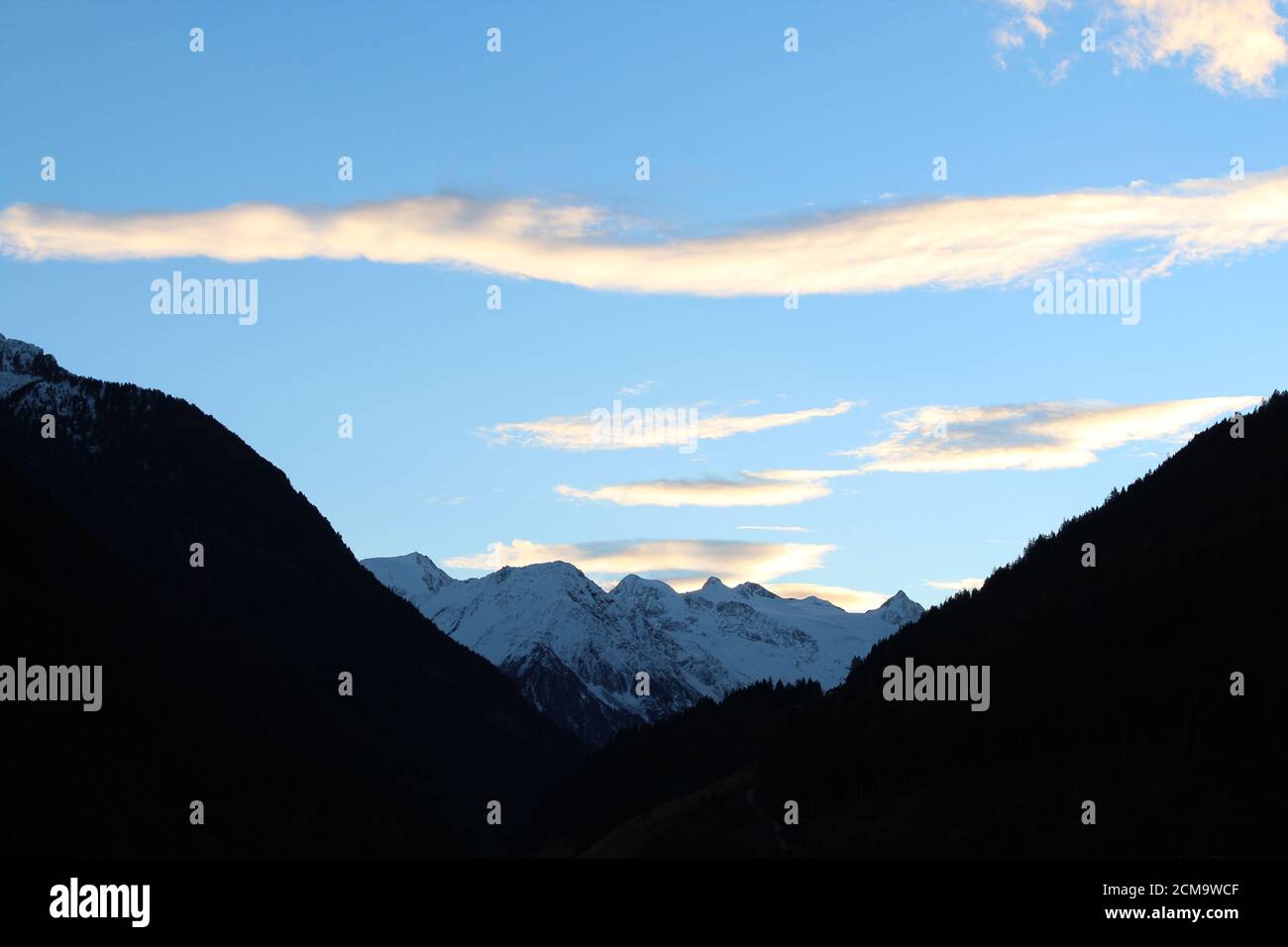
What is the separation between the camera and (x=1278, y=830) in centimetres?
17262
